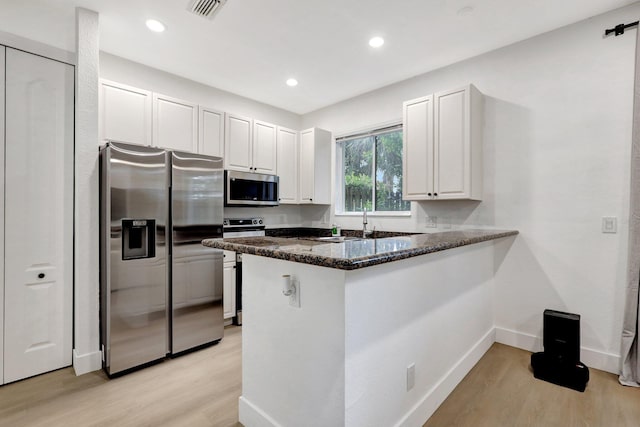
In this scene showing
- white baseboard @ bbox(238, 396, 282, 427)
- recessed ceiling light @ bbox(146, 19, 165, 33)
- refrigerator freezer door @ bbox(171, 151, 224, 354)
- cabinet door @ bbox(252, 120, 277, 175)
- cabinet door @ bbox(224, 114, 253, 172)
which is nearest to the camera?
white baseboard @ bbox(238, 396, 282, 427)

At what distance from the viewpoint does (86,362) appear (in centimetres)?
238

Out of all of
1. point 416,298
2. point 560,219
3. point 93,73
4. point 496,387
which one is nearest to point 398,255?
point 416,298

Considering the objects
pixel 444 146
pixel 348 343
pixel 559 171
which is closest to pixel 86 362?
pixel 348 343

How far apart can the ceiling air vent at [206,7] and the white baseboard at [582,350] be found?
3.68m

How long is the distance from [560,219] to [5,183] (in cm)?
434

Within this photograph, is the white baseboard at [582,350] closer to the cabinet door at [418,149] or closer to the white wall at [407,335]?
the white wall at [407,335]

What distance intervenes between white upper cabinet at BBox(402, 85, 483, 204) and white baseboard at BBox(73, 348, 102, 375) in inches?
122

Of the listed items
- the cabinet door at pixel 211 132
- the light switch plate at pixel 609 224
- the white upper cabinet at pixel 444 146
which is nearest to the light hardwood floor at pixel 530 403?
the light switch plate at pixel 609 224

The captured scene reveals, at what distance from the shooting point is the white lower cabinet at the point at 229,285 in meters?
3.34

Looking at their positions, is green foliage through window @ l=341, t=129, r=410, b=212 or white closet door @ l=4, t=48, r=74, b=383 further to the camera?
green foliage through window @ l=341, t=129, r=410, b=212

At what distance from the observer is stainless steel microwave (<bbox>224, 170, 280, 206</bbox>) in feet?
11.6

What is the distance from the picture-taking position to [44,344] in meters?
2.38

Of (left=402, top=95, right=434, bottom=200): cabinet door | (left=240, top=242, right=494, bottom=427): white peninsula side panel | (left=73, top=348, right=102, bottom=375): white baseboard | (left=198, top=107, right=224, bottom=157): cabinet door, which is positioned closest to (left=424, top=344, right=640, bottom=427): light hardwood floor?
(left=240, top=242, right=494, bottom=427): white peninsula side panel

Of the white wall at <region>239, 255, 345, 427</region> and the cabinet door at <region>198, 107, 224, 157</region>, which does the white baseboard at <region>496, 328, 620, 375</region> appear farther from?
the cabinet door at <region>198, 107, 224, 157</region>
